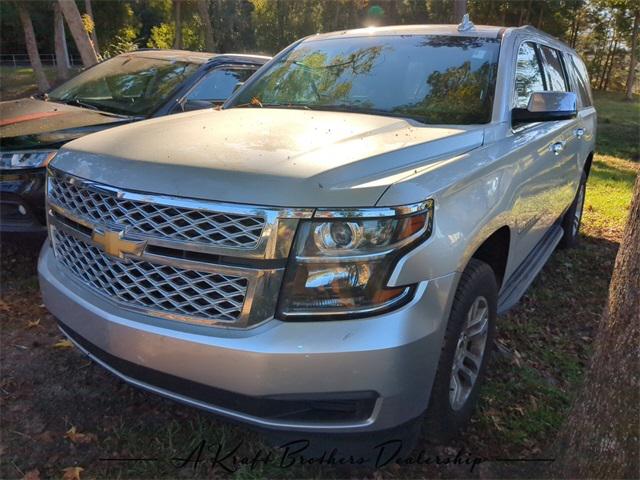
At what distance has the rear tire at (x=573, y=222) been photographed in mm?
5078

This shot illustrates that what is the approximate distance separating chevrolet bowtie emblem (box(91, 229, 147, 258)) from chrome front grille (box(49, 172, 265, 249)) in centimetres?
4

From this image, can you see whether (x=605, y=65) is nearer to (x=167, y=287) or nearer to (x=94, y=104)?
(x=94, y=104)

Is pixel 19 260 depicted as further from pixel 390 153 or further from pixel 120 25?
pixel 120 25

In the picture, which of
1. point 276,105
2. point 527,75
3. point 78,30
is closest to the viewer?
point 276,105

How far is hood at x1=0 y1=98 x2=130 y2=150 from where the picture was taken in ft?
13.4

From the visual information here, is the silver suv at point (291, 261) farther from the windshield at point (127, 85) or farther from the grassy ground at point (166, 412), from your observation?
the windshield at point (127, 85)

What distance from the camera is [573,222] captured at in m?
5.28

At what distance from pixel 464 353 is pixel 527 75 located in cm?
196

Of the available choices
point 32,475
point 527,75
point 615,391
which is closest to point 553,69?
point 527,75

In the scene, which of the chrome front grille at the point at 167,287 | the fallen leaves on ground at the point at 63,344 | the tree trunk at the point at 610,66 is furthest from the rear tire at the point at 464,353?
the tree trunk at the point at 610,66

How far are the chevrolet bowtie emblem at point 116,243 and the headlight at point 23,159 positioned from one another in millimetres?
2198

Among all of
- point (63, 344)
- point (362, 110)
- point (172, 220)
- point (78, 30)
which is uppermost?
point (78, 30)

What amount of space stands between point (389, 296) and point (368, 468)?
2.97ft

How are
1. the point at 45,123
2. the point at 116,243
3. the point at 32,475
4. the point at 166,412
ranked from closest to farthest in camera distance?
the point at 116,243 < the point at 32,475 < the point at 166,412 < the point at 45,123
